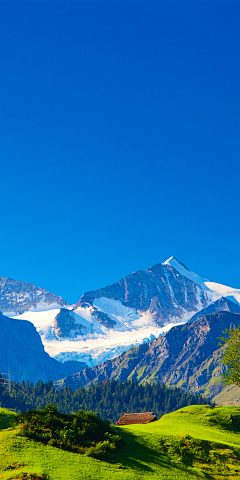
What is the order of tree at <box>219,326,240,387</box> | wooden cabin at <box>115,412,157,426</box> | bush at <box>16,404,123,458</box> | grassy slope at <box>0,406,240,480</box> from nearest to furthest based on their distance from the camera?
1. grassy slope at <box>0,406,240,480</box>
2. bush at <box>16,404,123,458</box>
3. tree at <box>219,326,240,387</box>
4. wooden cabin at <box>115,412,157,426</box>

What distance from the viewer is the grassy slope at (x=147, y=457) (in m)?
33.6

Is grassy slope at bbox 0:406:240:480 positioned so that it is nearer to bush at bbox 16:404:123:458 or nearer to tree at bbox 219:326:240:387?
bush at bbox 16:404:123:458

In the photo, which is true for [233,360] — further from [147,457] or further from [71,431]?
[71,431]

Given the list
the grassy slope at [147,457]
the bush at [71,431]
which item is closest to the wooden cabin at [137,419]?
the grassy slope at [147,457]

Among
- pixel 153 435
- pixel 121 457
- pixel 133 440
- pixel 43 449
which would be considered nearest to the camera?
pixel 43 449

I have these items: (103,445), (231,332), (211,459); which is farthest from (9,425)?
(231,332)

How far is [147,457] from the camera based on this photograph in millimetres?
41094

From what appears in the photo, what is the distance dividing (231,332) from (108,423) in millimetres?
36974

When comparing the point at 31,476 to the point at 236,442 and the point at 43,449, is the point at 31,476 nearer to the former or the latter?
the point at 43,449

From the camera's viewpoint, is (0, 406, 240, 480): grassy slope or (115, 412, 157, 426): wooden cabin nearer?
(0, 406, 240, 480): grassy slope

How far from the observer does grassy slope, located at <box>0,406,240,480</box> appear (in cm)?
3362

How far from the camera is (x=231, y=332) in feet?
250

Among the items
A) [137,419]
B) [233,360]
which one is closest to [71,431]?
[233,360]

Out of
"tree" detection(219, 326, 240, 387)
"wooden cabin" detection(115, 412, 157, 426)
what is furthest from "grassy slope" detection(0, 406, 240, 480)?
"wooden cabin" detection(115, 412, 157, 426)
